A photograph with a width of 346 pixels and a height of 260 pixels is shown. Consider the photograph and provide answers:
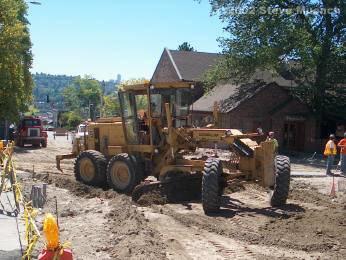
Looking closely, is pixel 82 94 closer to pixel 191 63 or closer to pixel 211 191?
pixel 191 63

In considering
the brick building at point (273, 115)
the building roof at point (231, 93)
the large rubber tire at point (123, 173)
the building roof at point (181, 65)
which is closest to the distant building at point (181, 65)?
the building roof at point (181, 65)

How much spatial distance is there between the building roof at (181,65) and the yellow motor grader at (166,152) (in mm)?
32362

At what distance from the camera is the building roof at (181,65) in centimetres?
4778

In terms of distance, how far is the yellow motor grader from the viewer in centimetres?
1166

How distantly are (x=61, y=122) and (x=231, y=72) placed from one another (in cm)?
5937

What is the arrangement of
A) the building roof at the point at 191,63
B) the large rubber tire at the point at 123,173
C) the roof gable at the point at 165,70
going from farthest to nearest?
the roof gable at the point at 165,70 < the building roof at the point at 191,63 < the large rubber tire at the point at 123,173

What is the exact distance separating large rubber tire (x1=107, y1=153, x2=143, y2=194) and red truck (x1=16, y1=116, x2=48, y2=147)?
21221 mm

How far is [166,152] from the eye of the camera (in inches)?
533

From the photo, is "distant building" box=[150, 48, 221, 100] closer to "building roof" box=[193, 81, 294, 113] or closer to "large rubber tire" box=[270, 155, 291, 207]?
"building roof" box=[193, 81, 294, 113]

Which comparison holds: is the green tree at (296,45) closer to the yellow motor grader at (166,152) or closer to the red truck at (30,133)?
the red truck at (30,133)

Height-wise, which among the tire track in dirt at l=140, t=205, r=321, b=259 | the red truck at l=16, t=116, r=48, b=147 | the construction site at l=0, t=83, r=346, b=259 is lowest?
the tire track in dirt at l=140, t=205, r=321, b=259

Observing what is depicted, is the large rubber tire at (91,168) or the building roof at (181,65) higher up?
the building roof at (181,65)

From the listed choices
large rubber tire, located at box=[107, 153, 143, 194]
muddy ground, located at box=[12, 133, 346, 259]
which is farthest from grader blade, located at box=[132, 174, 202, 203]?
large rubber tire, located at box=[107, 153, 143, 194]

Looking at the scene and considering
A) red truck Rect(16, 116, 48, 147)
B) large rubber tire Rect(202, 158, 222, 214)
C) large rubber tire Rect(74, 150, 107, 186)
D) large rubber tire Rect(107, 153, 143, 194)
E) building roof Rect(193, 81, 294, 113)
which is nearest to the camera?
large rubber tire Rect(202, 158, 222, 214)
